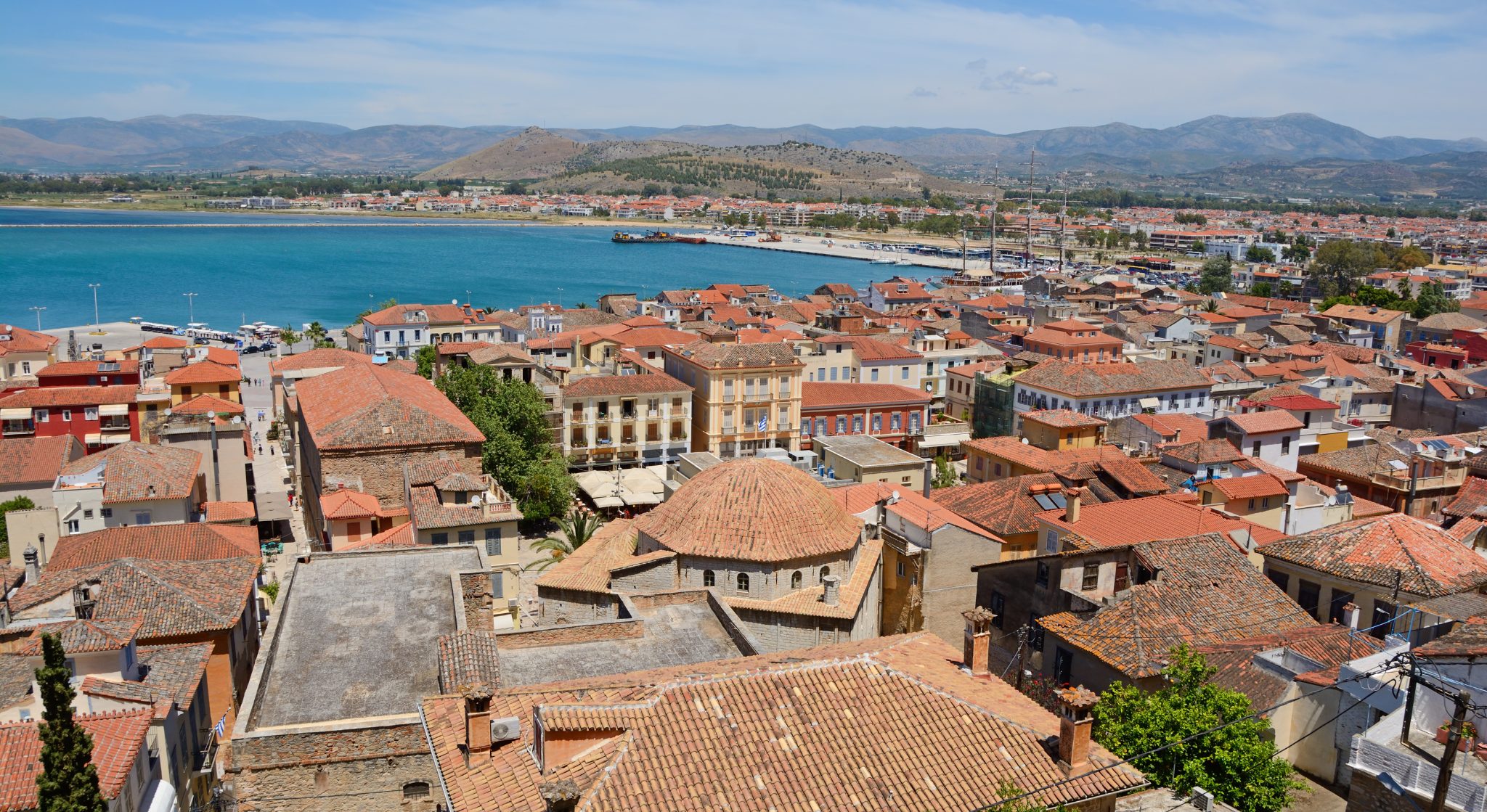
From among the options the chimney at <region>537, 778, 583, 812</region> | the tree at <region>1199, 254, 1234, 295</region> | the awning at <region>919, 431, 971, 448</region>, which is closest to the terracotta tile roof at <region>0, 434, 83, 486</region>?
the chimney at <region>537, 778, 583, 812</region>

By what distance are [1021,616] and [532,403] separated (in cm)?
2395

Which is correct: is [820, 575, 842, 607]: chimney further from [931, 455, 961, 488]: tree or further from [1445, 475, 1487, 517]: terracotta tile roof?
[931, 455, 961, 488]: tree

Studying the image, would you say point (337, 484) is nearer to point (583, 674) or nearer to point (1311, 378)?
point (583, 674)

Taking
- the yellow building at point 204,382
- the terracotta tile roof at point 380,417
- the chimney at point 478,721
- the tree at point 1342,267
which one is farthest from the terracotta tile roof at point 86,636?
the tree at point 1342,267

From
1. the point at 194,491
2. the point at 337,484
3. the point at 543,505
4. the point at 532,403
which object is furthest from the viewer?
the point at 532,403

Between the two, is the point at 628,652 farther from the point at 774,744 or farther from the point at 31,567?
the point at 31,567

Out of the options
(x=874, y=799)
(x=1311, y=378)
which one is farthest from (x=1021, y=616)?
(x=1311, y=378)

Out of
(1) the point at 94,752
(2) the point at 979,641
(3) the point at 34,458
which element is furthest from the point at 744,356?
(1) the point at 94,752

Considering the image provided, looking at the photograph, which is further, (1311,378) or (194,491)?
(1311,378)

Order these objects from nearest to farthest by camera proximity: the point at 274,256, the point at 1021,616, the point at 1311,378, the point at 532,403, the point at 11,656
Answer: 1. the point at 11,656
2. the point at 1021,616
3. the point at 532,403
4. the point at 1311,378
5. the point at 274,256

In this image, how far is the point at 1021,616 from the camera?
76.6ft

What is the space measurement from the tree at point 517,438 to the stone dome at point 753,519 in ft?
43.0

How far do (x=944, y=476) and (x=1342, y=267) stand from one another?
9204 centimetres

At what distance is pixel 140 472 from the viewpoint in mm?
33250
